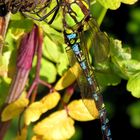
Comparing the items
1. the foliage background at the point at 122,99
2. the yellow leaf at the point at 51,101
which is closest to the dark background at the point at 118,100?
the foliage background at the point at 122,99

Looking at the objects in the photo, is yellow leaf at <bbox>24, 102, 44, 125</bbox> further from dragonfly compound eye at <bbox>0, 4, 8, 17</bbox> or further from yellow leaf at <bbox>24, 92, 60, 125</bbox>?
dragonfly compound eye at <bbox>0, 4, 8, 17</bbox>

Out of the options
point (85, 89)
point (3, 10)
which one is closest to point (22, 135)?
point (85, 89)

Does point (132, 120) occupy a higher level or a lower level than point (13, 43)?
lower

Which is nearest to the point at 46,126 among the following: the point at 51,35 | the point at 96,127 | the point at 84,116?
the point at 84,116

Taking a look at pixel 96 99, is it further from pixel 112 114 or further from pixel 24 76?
pixel 112 114

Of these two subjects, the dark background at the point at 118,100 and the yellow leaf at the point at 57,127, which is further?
the dark background at the point at 118,100

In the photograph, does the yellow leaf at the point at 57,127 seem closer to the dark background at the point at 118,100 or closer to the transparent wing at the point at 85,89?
the transparent wing at the point at 85,89
